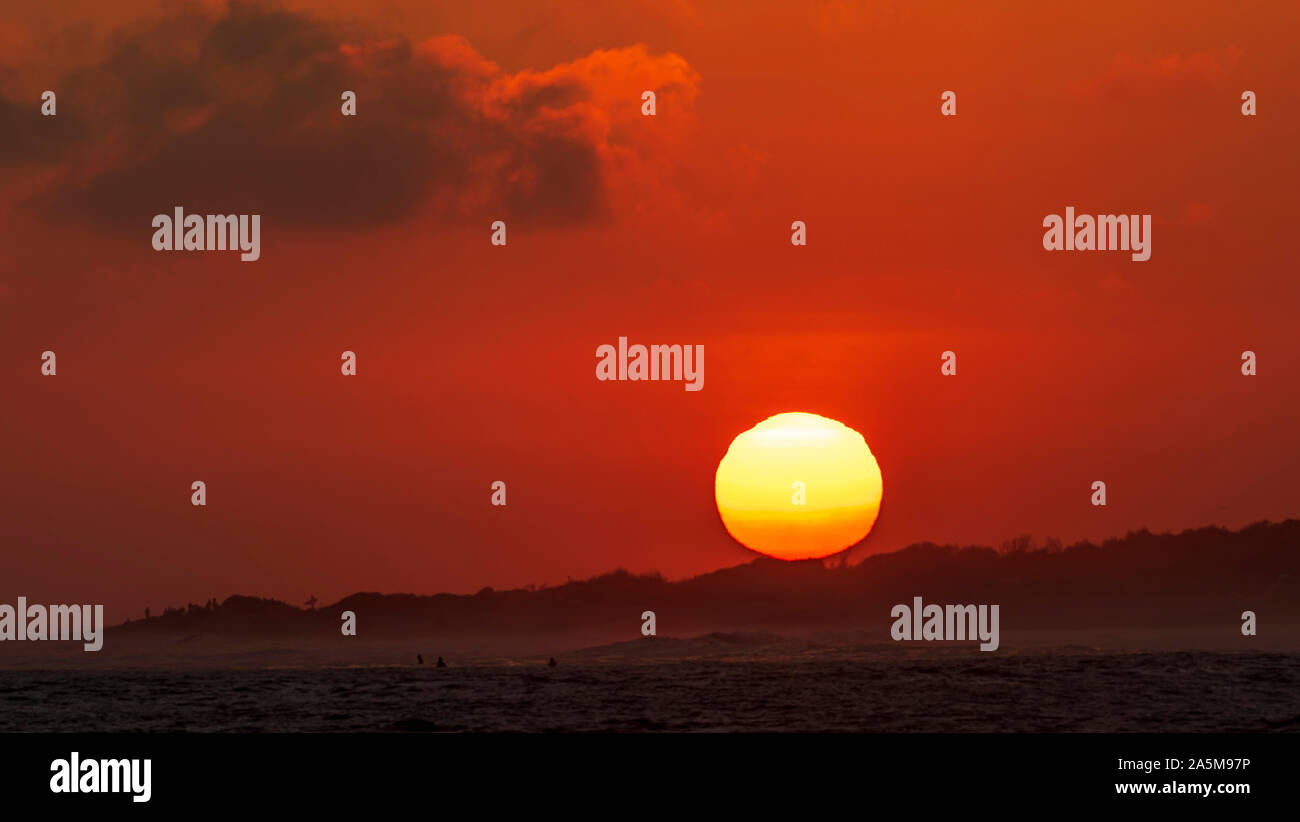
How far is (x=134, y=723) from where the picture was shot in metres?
157
